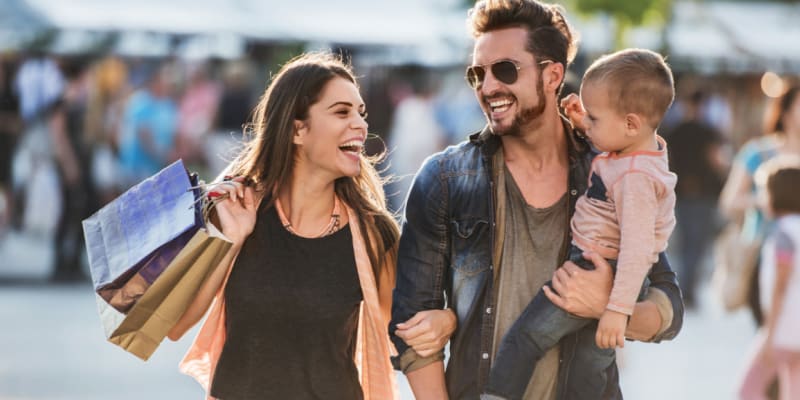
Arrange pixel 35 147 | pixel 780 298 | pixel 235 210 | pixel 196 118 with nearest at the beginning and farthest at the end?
pixel 235 210
pixel 780 298
pixel 35 147
pixel 196 118

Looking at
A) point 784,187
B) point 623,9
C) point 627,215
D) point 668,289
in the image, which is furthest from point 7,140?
point 627,215

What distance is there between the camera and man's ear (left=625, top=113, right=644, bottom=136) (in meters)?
4.26

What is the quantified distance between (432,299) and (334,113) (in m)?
0.79

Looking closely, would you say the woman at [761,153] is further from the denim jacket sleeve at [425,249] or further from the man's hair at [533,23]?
the denim jacket sleeve at [425,249]

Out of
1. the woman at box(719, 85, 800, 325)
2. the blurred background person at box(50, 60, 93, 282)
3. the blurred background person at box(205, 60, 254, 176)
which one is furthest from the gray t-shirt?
the blurred background person at box(205, 60, 254, 176)

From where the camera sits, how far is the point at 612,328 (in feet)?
13.8

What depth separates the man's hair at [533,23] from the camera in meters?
4.52

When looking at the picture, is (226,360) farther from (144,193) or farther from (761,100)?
(761,100)

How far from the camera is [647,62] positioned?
4.26 meters

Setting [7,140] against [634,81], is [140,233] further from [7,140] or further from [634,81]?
[7,140]

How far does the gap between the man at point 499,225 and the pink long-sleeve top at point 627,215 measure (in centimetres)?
14

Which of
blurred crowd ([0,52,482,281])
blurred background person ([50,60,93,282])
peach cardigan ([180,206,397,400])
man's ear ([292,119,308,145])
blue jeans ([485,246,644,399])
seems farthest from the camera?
blurred crowd ([0,52,482,281])

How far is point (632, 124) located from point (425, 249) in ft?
2.52

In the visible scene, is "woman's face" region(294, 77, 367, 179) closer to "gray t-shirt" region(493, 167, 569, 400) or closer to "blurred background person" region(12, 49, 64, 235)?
"gray t-shirt" region(493, 167, 569, 400)
